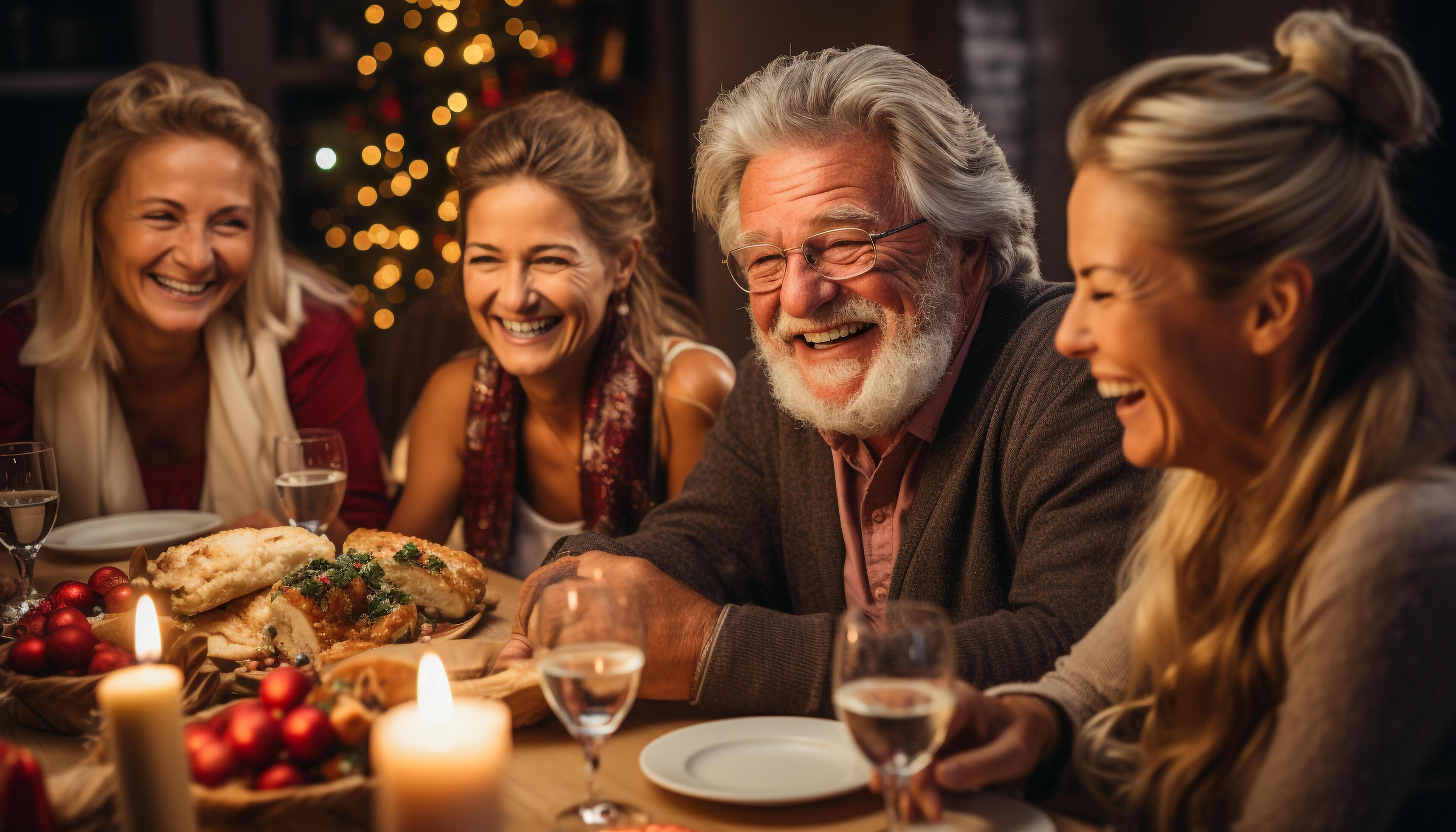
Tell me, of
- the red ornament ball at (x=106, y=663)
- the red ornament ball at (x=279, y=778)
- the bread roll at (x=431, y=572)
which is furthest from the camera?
the bread roll at (x=431, y=572)

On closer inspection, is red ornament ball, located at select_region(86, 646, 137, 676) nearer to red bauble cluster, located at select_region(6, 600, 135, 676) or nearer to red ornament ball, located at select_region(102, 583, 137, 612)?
red bauble cluster, located at select_region(6, 600, 135, 676)

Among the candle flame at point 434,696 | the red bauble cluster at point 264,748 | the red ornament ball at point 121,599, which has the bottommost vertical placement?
the red ornament ball at point 121,599

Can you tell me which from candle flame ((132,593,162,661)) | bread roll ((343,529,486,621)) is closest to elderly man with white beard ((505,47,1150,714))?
bread roll ((343,529,486,621))

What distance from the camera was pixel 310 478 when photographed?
1904mm

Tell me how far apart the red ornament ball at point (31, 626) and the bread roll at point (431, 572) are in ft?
1.24

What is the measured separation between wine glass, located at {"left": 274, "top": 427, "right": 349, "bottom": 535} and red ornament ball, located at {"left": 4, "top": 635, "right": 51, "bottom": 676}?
65 cm

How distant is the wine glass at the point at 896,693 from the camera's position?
0.86 metres

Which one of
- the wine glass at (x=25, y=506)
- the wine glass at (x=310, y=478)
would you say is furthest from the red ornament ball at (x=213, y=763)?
the wine glass at (x=310, y=478)

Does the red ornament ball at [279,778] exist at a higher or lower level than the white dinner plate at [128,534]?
higher

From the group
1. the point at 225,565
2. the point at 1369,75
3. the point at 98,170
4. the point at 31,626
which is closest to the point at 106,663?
the point at 31,626

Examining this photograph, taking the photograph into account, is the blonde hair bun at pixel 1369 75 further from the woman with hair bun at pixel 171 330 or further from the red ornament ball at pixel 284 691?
the woman with hair bun at pixel 171 330

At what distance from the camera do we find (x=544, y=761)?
1.17 m

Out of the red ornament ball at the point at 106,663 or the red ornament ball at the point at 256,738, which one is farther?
the red ornament ball at the point at 106,663

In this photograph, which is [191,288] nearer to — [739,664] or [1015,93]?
[739,664]
